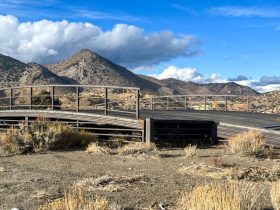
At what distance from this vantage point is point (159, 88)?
650 feet

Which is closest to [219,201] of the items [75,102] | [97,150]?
[97,150]

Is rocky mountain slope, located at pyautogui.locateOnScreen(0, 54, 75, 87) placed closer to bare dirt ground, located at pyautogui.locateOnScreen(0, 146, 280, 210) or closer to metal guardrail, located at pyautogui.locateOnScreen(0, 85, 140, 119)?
metal guardrail, located at pyautogui.locateOnScreen(0, 85, 140, 119)

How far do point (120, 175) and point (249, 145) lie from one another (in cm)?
495

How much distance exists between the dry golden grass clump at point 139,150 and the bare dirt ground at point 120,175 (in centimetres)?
26

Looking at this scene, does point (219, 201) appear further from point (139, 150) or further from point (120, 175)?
point (139, 150)

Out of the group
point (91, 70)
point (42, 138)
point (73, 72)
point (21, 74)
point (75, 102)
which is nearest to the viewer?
point (42, 138)

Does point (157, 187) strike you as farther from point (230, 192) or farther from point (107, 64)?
point (107, 64)

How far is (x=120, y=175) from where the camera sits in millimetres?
11805

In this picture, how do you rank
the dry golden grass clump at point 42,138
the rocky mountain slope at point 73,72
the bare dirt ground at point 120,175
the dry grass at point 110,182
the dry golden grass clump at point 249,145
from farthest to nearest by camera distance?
1. the rocky mountain slope at point 73,72
2. the dry golden grass clump at point 42,138
3. the dry golden grass clump at point 249,145
4. the dry grass at point 110,182
5. the bare dirt ground at point 120,175

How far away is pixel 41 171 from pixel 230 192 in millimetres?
6699

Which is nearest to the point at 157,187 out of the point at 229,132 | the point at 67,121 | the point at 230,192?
the point at 230,192

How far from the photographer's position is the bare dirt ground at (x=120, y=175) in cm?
934

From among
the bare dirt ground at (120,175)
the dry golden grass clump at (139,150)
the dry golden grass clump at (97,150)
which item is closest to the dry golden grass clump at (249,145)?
the bare dirt ground at (120,175)

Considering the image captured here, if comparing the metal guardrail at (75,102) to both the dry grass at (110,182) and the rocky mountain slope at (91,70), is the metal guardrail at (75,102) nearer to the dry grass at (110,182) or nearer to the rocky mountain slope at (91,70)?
the dry grass at (110,182)
